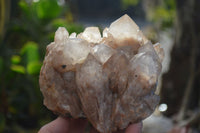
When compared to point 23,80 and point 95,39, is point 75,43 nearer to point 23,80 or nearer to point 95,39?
point 95,39

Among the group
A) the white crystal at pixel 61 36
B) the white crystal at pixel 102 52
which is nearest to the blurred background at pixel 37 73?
the white crystal at pixel 61 36

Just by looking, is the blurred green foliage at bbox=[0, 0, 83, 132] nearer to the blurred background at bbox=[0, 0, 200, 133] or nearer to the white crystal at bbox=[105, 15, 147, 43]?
the blurred background at bbox=[0, 0, 200, 133]

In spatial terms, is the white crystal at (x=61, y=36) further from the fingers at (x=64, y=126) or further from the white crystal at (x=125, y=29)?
the fingers at (x=64, y=126)

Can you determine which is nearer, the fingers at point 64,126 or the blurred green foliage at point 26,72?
the fingers at point 64,126

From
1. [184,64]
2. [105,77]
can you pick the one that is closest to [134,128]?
[105,77]

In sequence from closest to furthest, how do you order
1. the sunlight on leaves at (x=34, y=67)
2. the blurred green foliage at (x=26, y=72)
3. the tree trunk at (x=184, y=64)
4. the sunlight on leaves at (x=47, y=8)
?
1. the sunlight on leaves at (x=34, y=67)
2. the blurred green foliage at (x=26, y=72)
3. the tree trunk at (x=184, y=64)
4. the sunlight on leaves at (x=47, y=8)

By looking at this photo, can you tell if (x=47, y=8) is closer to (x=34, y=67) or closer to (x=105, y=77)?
(x=34, y=67)

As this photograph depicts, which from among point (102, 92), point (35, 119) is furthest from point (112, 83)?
point (35, 119)
